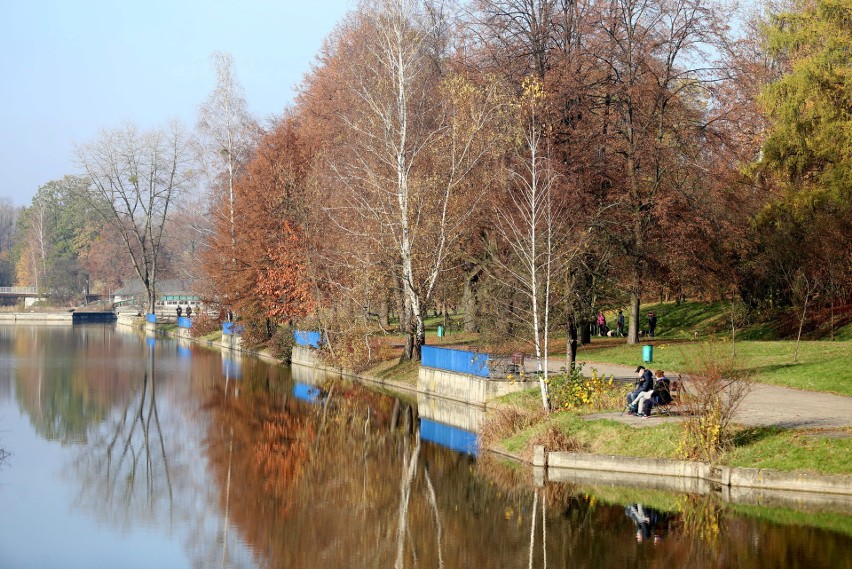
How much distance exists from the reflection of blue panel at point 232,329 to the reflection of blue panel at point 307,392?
22330mm

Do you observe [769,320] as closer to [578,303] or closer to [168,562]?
[578,303]

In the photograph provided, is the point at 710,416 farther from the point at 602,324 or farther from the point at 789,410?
the point at 602,324

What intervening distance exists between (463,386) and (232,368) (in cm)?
2200

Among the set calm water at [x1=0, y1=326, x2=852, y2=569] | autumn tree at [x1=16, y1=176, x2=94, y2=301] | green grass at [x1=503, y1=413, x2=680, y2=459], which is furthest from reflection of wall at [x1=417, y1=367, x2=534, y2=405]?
autumn tree at [x1=16, y1=176, x2=94, y2=301]

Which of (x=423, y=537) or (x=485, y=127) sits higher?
(x=485, y=127)

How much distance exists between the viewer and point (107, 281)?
141000 mm

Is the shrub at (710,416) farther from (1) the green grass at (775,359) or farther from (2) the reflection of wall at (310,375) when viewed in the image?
(2) the reflection of wall at (310,375)

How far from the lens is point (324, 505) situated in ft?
68.1

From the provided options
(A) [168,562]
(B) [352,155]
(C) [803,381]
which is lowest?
(A) [168,562]

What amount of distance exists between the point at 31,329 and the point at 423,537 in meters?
85.2

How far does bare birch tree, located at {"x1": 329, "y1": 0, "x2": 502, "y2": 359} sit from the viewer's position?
130 ft

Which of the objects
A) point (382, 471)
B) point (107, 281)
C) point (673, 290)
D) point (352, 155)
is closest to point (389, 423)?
point (382, 471)

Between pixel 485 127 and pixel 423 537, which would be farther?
pixel 485 127

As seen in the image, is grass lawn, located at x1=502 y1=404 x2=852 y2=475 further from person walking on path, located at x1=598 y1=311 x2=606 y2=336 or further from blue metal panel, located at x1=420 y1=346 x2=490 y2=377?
person walking on path, located at x1=598 y1=311 x2=606 y2=336
